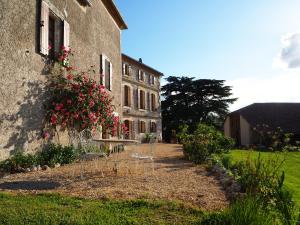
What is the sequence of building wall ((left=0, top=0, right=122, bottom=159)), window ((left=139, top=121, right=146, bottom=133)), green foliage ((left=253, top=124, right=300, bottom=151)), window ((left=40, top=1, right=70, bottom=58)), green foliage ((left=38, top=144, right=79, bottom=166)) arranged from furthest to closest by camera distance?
window ((left=139, top=121, right=146, bottom=133)) < window ((left=40, top=1, right=70, bottom=58)) < green foliage ((left=38, top=144, right=79, bottom=166)) < building wall ((left=0, top=0, right=122, bottom=159)) < green foliage ((left=253, top=124, right=300, bottom=151))

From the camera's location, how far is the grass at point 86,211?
3.55 meters

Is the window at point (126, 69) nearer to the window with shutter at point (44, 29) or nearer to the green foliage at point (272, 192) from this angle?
the window with shutter at point (44, 29)

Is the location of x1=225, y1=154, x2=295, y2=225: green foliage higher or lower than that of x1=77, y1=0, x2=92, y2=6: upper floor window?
lower

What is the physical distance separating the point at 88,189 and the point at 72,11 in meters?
6.58

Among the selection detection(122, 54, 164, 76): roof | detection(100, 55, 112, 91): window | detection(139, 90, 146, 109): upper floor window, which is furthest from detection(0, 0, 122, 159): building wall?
detection(139, 90, 146, 109): upper floor window

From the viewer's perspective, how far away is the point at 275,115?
26703mm

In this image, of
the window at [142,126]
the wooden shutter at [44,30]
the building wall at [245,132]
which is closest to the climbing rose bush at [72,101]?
the wooden shutter at [44,30]

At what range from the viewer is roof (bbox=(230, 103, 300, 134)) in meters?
25.1

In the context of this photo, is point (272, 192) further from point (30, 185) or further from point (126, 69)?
point (126, 69)

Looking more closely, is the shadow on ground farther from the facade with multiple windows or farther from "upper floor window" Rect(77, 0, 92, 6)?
"upper floor window" Rect(77, 0, 92, 6)

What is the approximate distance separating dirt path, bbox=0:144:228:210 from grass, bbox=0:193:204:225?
0.42m

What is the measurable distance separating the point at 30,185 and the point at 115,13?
36.6ft

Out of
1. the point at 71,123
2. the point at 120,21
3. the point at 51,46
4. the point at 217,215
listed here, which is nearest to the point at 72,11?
the point at 51,46

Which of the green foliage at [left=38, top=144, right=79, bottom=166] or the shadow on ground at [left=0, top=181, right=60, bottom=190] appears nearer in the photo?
the shadow on ground at [left=0, top=181, right=60, bottom=190]
